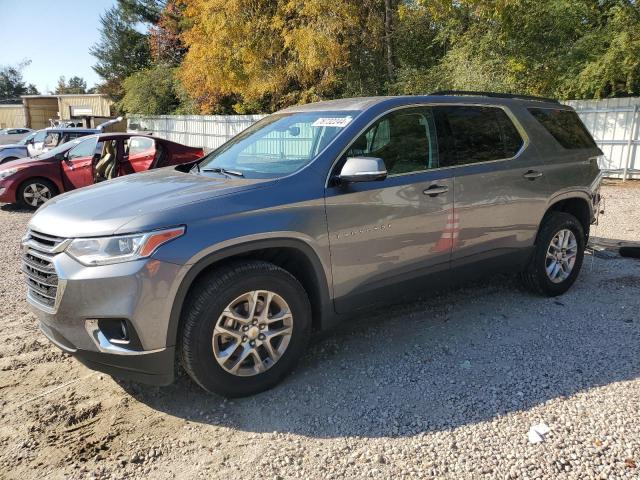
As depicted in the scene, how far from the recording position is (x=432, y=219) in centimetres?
389

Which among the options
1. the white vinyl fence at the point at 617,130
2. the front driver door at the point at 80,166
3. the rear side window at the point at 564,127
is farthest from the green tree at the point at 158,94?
the rear side window at the point at 564,127

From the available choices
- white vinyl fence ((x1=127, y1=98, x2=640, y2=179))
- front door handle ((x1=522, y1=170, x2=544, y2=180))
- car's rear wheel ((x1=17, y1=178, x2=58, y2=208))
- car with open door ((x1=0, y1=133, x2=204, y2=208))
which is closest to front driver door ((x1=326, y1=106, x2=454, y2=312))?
front door handle ((x1=522, y1=170, x2=544, y2=180))

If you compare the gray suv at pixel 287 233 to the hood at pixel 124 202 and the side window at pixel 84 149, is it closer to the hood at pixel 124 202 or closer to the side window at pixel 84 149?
the hood at pixel 124 202

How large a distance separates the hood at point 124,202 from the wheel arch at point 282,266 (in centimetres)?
32

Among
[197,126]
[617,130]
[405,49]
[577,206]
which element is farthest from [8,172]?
[197,126]

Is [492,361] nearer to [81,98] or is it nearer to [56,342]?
[56,342]

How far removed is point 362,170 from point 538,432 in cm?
184

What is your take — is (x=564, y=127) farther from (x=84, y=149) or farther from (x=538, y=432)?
(x=84, y=149)

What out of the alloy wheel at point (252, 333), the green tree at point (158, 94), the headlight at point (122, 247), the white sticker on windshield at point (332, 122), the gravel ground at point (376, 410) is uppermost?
the green tree at point (158, 94)

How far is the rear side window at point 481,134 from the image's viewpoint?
419 cm

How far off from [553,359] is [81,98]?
50.5m

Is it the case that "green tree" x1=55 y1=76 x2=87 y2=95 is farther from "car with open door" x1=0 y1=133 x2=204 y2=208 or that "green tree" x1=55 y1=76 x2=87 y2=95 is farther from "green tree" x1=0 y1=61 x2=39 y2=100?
"car with open door" x1=0 y1=133 x2=204 y2=208

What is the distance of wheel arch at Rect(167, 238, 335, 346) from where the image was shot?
2902mm

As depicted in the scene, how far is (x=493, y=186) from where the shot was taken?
Answer: 4270 millimetres
